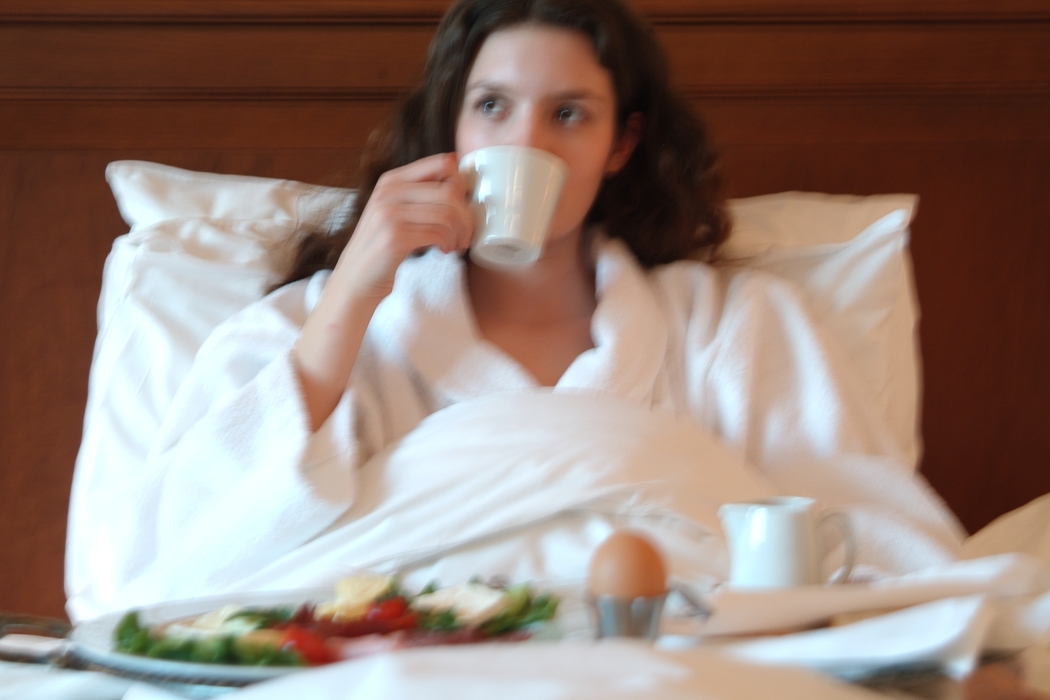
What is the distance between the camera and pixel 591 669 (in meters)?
0.40

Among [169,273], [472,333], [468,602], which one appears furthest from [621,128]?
[468,602]

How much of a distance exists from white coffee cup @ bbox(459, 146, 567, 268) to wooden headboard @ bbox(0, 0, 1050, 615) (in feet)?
2.00

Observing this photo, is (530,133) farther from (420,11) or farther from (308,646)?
(308,646)

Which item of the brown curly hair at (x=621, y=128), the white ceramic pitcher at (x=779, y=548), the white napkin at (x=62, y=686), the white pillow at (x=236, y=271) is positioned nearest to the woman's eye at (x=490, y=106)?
the brown curly hair at (x=621, y=128)

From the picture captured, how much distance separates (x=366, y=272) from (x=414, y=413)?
19 cm

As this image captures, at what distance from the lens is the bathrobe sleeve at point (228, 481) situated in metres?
1.03

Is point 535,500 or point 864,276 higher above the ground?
point 864,276

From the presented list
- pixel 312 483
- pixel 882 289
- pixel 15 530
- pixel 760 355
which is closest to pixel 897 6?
pixel 882 289

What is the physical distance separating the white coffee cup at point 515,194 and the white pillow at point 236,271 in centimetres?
47

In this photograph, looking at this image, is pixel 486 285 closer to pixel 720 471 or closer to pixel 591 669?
pixel 720 471

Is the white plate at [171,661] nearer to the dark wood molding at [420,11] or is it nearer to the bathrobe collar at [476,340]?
the bathrobe collar at [476,340]

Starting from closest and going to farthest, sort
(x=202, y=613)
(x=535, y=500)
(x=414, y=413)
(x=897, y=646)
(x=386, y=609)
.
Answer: (x=897, y=646) < (x=386, y=609) < (x=202, y=613) < (x=535, y=500) < (x=414, y=413)

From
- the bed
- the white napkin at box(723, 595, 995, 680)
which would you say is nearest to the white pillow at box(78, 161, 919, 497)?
the bed

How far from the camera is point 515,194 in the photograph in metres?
1.03
